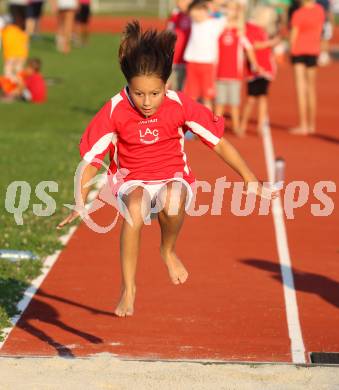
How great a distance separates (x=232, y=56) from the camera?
1903 centimetres

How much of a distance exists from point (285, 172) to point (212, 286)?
5938 millimetres

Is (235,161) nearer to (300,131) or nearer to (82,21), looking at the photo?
(300,131)

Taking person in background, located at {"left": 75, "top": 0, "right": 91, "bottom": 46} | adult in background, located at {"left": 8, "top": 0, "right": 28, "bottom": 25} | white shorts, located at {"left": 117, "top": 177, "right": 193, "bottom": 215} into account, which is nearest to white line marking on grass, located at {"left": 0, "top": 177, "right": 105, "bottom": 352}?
white shorts, located at {"left": 117, "top": 177, "right": 193, "bottom": 215}

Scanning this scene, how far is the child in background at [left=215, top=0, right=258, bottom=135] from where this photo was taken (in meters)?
18.9

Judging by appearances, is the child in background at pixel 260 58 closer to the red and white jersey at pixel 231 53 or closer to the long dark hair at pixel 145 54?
the red and white jersey at pixel 231 53

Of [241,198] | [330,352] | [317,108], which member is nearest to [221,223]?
[241,198]

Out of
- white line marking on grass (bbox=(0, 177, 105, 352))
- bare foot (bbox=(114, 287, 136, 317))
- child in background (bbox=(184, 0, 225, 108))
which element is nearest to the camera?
bare foot (bbox=(114, 287, 136, 317))

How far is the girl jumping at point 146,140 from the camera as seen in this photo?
7859 millimetres

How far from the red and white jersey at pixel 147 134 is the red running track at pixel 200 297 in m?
1.32

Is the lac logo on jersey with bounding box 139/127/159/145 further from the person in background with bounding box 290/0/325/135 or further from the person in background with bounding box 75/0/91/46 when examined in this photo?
the person in background with bounding box 75/0/91/46

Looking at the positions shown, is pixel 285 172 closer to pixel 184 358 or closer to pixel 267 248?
pixel 267 248

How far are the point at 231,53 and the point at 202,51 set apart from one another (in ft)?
1.86

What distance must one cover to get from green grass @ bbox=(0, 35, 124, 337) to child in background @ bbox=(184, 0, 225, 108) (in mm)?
2044

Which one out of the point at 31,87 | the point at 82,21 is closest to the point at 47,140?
the point at 31,87
